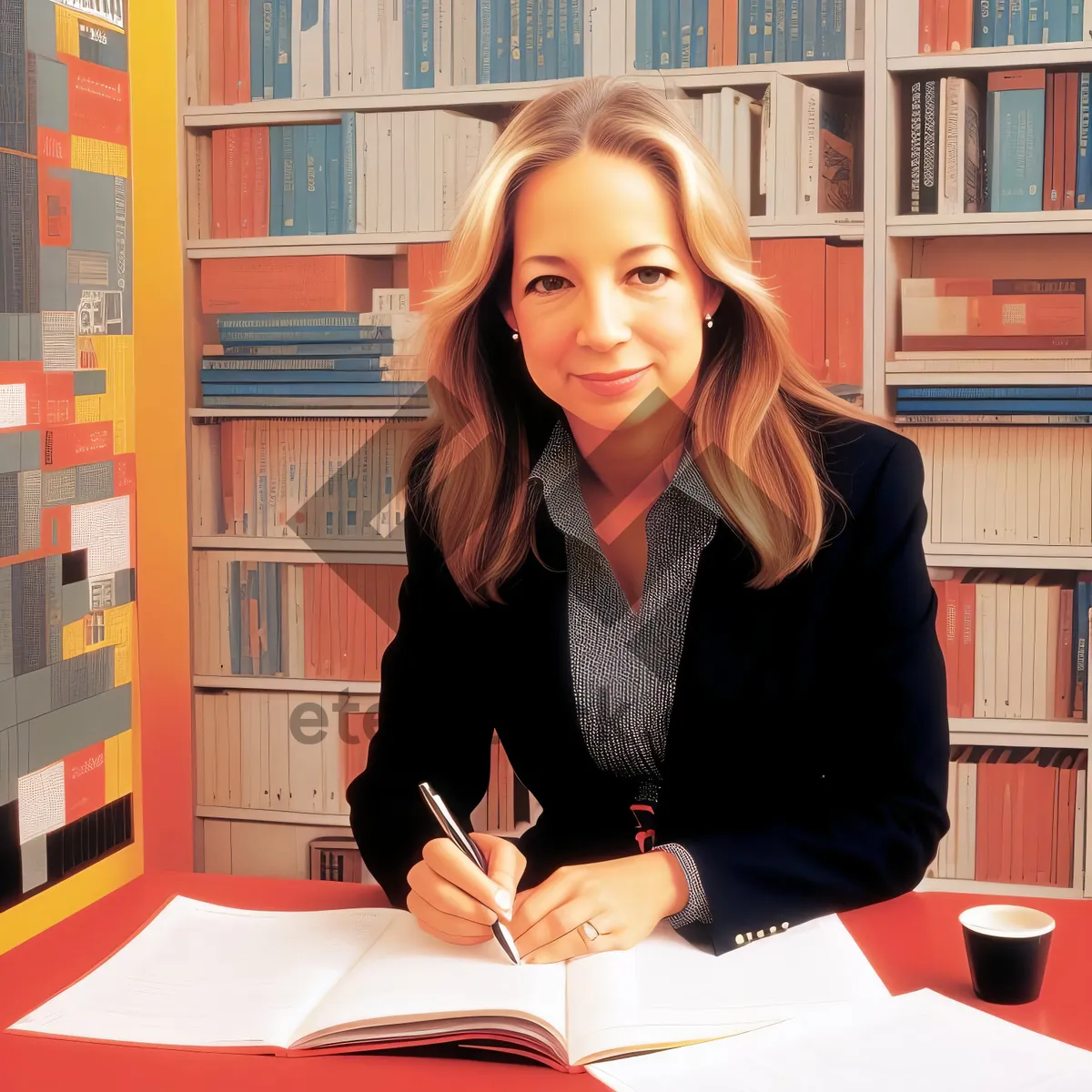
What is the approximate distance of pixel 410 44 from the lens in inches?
99.1

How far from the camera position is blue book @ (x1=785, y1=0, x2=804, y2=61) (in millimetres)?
2344

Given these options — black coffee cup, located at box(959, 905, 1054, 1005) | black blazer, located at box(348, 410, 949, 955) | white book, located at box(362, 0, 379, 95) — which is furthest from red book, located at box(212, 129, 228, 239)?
black coffee cup, located at box(959, 905, 1054, 1005)

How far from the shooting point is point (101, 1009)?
0.87m

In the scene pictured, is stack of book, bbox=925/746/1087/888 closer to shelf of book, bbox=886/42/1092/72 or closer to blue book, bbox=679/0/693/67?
shelf of book, bbox=886/42/1092/72

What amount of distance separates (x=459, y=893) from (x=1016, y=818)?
5.74 ft

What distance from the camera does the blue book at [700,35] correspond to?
7.84ft

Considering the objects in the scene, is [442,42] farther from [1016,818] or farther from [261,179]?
[1016,818]

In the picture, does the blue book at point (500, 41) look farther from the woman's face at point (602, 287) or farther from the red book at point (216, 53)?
the woman's face at point (602, 287)

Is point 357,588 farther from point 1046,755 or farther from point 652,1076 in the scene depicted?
point 652,1076

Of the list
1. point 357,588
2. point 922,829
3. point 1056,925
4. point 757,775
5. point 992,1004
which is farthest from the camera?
point 357,588

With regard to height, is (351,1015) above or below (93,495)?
below

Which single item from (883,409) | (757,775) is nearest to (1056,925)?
(757,775)

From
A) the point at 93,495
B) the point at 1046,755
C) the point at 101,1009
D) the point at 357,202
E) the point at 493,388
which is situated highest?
the point at 357,202

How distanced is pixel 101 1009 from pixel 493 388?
30.5 inches
